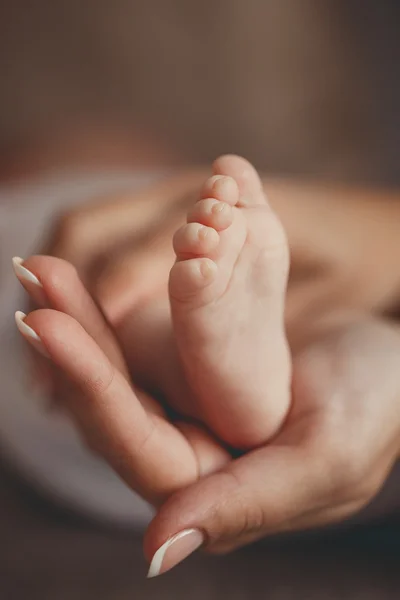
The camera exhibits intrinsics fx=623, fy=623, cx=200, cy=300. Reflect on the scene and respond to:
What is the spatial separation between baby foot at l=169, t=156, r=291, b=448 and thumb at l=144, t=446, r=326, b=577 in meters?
0.02

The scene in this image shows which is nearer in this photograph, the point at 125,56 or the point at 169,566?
the point at 169,566

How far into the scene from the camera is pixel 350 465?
0.30m

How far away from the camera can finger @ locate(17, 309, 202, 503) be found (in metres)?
0.24

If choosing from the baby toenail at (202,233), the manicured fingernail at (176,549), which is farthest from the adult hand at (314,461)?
the baby toenail at (202,233)

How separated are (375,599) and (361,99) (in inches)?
12.9

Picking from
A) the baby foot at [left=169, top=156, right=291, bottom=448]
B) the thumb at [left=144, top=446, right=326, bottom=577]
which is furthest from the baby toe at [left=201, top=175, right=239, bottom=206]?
the thumb at [left=144, top=446, right=326, bottom=577]

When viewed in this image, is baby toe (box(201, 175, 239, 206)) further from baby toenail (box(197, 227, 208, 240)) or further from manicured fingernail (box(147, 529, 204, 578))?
manicured fingernail (box(147, 529, 204, 578))

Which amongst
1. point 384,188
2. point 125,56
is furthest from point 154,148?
point 384,188

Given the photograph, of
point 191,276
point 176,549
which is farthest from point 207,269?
point 176,549

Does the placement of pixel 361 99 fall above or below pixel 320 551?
above

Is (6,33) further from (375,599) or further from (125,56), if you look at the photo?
(375,599)

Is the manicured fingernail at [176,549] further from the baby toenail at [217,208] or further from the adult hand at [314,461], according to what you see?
the baby toenail at [217,208]

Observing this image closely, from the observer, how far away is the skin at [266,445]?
0.85 ft

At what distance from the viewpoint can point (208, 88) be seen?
438 millimetres
